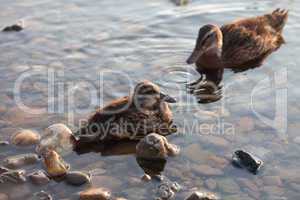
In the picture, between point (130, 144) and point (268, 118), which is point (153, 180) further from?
point (268, 118)

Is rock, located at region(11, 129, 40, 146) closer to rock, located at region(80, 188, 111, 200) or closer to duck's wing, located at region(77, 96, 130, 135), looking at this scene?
duck's wing, located at region(77, 96, 130, 135)

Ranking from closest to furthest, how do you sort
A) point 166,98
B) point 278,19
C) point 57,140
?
point 57,140 < point 166,98 < point 278,19

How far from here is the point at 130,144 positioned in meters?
6.91

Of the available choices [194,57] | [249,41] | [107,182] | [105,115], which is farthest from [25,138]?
[249,41]

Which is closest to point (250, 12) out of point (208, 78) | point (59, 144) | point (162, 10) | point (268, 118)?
point (162, 10)

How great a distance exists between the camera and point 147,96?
23.4 ft

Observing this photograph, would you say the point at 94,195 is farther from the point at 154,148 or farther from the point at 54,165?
the point at 154,148

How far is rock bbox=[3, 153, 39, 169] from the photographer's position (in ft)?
20.6

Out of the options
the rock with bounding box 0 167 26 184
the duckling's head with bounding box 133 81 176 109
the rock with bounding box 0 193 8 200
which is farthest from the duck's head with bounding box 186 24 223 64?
the rock with bounding box 0 193 8 200

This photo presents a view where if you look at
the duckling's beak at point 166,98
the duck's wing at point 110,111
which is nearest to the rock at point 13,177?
the duck's wing at point 110,111

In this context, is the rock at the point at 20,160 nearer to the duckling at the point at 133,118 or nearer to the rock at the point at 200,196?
the duckling at the point at 133,118

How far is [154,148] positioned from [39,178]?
1.32 m

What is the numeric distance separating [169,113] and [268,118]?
130 cm

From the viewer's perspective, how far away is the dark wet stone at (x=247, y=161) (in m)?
6.21
